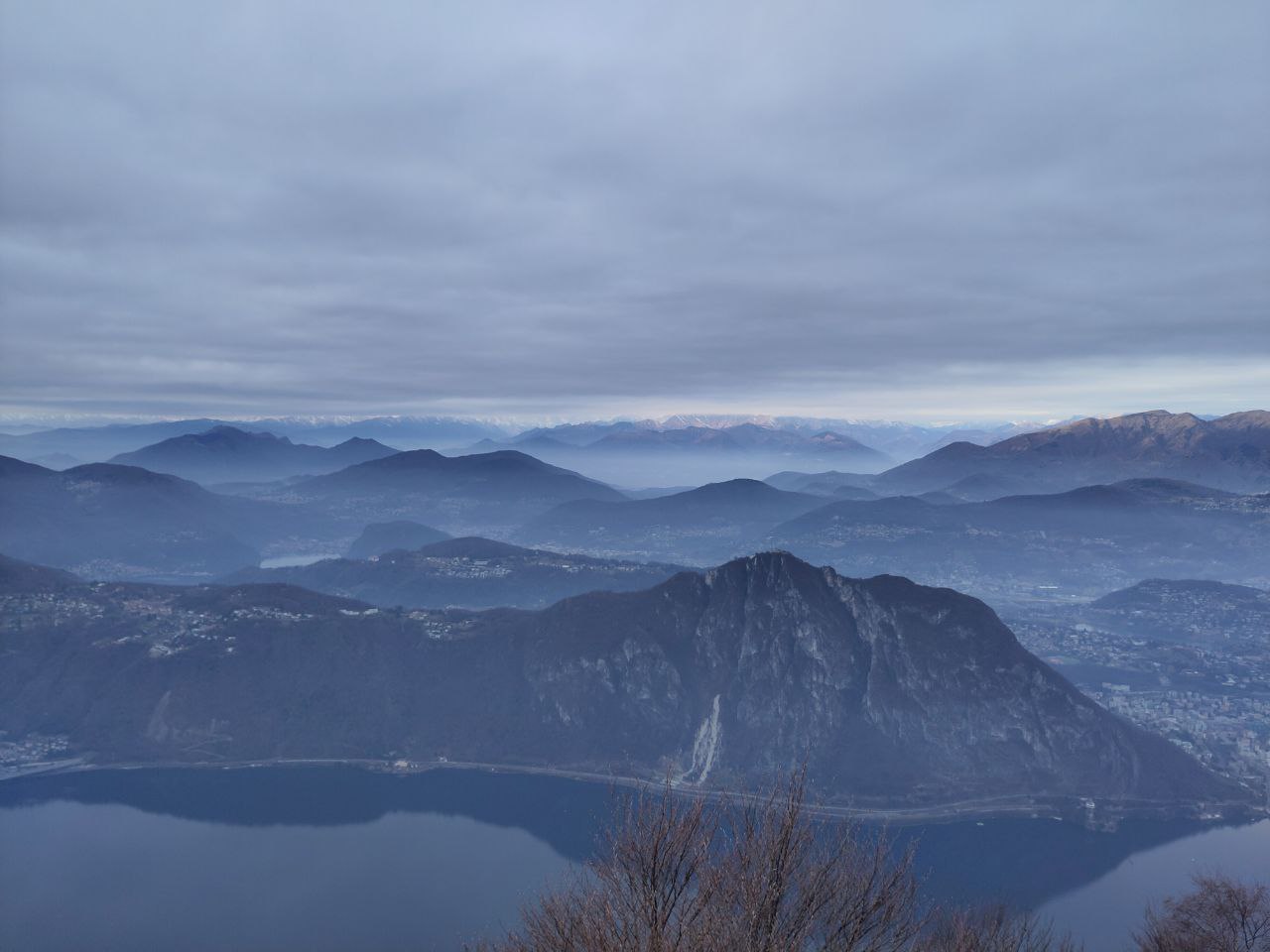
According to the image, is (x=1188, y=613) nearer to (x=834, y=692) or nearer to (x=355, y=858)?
(x=834, y=692)

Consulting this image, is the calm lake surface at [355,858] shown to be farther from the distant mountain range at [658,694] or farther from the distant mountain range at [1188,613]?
the distant mountain range at [1188,613]

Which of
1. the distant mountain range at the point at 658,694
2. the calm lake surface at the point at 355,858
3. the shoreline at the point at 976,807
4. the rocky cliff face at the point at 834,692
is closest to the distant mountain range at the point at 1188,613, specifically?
the distant mountain range at the point at 658,694

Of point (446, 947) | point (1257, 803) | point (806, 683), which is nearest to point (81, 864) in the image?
point (446, 947)

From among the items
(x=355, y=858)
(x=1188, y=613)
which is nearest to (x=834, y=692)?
(x=355, y=858)

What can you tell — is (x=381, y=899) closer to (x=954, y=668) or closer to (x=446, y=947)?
(x=446, y=947)

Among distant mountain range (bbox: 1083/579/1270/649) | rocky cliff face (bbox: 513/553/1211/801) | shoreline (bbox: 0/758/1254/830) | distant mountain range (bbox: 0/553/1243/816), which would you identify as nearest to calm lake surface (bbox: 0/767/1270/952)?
shoreline (bbox: 0/758/1254/830)
